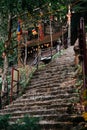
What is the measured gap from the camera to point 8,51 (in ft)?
40.3

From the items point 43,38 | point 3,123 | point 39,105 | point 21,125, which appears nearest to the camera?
point 21,125


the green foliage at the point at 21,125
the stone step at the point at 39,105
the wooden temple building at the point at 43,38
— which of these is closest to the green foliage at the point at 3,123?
the green foliage at the point at 21,125

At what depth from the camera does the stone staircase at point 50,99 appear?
8.84 m

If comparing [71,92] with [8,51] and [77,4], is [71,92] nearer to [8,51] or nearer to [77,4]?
[8,51]

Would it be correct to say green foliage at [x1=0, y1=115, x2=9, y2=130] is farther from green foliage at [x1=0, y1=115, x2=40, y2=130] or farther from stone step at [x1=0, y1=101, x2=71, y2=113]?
stone step at [x1=0, y1=101, x2=71, y2=113]

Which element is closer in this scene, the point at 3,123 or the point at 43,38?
the point at 3,123

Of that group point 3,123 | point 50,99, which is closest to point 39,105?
point 50,99

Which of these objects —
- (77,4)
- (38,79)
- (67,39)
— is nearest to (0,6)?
(38,79)

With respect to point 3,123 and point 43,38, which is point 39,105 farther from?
point 43,38

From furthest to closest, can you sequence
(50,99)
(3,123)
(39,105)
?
(50,99) < (39,105) < (3,123)

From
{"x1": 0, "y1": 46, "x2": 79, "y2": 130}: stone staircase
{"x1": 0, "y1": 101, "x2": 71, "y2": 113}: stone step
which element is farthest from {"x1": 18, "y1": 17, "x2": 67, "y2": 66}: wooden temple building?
{"x1": 0, "y1": 101, "x2": 71, "y2": 113}: stone step

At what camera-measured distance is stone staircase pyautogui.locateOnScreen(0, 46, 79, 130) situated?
884 cm

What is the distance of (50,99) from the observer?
10633 millimetres

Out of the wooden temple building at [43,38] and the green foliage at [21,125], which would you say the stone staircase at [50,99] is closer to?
the green foliage at [21,125]
